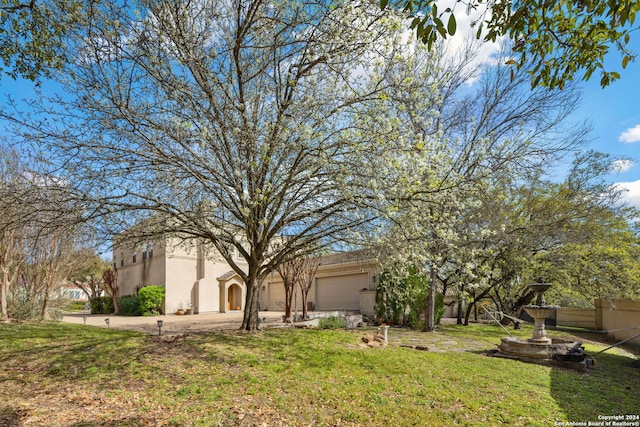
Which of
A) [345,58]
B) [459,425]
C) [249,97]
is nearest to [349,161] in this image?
[345,58]

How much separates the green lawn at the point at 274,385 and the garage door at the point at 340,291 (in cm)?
1526

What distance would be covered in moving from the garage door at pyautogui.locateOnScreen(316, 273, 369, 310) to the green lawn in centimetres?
1526

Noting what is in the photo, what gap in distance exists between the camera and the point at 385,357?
8352 millimetres

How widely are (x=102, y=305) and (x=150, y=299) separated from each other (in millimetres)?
8016

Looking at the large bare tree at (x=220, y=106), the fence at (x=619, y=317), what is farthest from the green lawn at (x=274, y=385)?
the fence at (x=619, y=317)

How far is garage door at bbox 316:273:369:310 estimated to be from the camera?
24.6m

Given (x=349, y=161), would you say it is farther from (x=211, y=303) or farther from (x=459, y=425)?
(x=211, y=303)

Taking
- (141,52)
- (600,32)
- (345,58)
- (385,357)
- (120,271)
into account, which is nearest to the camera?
(600,32)

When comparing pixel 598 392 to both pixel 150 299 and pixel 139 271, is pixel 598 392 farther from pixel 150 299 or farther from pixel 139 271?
pixel 139 271

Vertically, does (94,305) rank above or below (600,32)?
below

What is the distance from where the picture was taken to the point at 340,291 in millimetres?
25984

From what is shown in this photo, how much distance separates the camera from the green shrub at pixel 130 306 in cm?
2436

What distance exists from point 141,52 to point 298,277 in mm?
12761

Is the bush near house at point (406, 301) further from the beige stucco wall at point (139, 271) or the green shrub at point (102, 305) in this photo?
the green shrub at point (102, 305)
